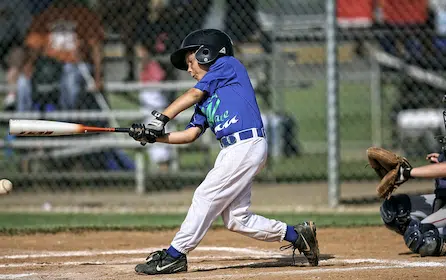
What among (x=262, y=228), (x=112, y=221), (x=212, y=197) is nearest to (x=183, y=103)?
(x=212, y=197)

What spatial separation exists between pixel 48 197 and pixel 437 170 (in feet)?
19.8

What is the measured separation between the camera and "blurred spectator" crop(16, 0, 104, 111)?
33.9 ft

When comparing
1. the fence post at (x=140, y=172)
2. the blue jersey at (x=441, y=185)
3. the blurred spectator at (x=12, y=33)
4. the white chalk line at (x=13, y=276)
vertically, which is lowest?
the white chalk line at (x=13, y=276)

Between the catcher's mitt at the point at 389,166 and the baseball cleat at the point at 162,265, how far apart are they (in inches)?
52.7

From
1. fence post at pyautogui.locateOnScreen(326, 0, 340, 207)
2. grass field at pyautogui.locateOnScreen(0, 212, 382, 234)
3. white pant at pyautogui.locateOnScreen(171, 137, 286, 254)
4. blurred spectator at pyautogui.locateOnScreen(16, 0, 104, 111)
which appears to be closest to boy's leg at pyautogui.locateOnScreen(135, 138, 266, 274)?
white pant at pyautogui.locateOnScreen(171, 137, 286, 254)

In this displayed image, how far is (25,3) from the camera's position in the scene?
10.7 m

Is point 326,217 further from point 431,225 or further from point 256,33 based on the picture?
point 256,33

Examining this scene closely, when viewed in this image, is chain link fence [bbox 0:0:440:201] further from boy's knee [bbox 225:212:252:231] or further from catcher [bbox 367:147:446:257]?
boy's knee [bbox 225:212:252:231]

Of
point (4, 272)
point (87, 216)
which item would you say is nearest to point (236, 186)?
point (4, 272)

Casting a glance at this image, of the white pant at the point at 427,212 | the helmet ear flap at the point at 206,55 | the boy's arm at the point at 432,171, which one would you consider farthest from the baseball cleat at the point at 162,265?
the white pant at the point at 427,212

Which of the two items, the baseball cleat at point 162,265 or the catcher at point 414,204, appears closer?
the baseball cleat at point 162,265

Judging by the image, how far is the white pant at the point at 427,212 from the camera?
18.2 ft

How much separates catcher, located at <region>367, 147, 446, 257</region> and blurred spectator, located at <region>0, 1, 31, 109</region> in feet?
20.7

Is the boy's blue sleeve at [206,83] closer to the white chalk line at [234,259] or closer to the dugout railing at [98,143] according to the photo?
the white chalk line at [234,259]
